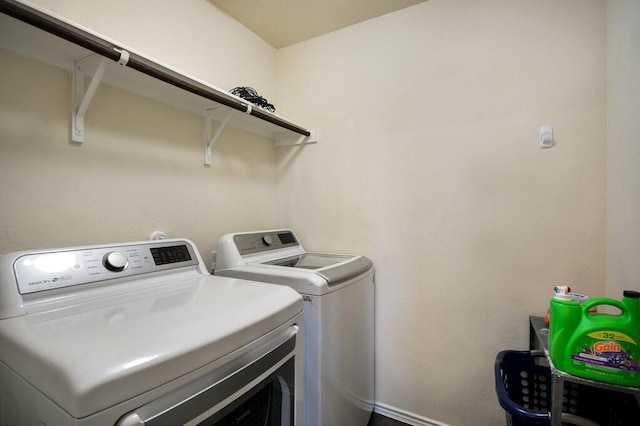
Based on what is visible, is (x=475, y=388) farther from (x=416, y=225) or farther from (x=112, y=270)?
(x=112, y=270)

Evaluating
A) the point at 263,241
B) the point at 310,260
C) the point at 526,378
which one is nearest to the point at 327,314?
the point at 310,260

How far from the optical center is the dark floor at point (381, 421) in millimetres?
1739

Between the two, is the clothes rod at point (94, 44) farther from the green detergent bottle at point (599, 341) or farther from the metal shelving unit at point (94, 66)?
the green detergent bottle at point (599, 341)

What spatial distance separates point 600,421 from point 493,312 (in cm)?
54

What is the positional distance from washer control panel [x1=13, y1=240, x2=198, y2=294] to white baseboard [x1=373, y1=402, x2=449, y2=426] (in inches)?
59.0

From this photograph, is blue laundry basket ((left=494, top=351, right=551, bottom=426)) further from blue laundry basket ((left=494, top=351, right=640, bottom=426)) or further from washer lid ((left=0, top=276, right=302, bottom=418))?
washer lid ((left=0, top=276, right=302, bottom=418))

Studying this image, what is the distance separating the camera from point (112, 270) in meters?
1.04

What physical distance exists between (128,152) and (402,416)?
2145mm

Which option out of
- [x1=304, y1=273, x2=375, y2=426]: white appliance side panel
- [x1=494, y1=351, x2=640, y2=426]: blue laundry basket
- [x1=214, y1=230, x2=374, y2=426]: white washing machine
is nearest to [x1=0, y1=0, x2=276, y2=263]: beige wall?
[x1=214, y1=230, x2=374, y2=426]: white washing machine

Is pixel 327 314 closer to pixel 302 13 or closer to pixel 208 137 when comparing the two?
pixel 208 137

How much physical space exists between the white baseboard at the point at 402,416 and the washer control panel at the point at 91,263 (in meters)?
1.50

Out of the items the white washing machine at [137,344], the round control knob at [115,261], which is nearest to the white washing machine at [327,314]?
the white washing machine at [137,344]

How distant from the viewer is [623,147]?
1.13 metres

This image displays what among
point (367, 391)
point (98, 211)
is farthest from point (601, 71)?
point (98, 211)
